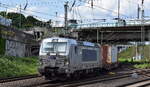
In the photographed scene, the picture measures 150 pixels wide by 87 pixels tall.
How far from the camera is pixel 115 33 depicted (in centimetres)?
6222

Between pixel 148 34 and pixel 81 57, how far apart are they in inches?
1434

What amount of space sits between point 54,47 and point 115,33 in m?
39.8

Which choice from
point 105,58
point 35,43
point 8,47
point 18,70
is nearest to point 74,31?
point 35,43

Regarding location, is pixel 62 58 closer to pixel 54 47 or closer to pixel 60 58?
pixel 60 58

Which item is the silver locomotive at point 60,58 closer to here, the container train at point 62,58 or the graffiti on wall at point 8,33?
the container train at point 62,58

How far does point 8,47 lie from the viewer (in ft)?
162

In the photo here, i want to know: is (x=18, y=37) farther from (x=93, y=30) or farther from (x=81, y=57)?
(x=81, y=57)

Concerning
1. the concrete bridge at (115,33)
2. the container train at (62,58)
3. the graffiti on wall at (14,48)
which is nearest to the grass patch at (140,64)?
the concrete bridge at (115,33)

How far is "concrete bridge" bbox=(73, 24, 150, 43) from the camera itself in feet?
195

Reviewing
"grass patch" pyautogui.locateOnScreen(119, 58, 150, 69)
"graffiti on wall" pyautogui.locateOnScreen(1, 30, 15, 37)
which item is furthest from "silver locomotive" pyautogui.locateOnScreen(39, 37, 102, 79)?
"grass patch" pyautogui.locateOnScreen(119, 58, 150, 69)

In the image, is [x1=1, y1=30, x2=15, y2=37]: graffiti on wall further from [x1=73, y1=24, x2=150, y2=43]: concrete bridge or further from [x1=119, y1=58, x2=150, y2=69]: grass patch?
[x1=119, y1=58, x2=150, y2=69]: grass patch

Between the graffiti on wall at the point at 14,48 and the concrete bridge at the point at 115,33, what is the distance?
36.0 ft

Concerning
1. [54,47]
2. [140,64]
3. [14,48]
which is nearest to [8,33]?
[14,48]

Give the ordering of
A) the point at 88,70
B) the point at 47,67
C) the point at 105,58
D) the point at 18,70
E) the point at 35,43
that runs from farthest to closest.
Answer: the point at 35,43 → the point at 105,58 → the point at 18,70 → the point at 88,70 → the point at 47,67
